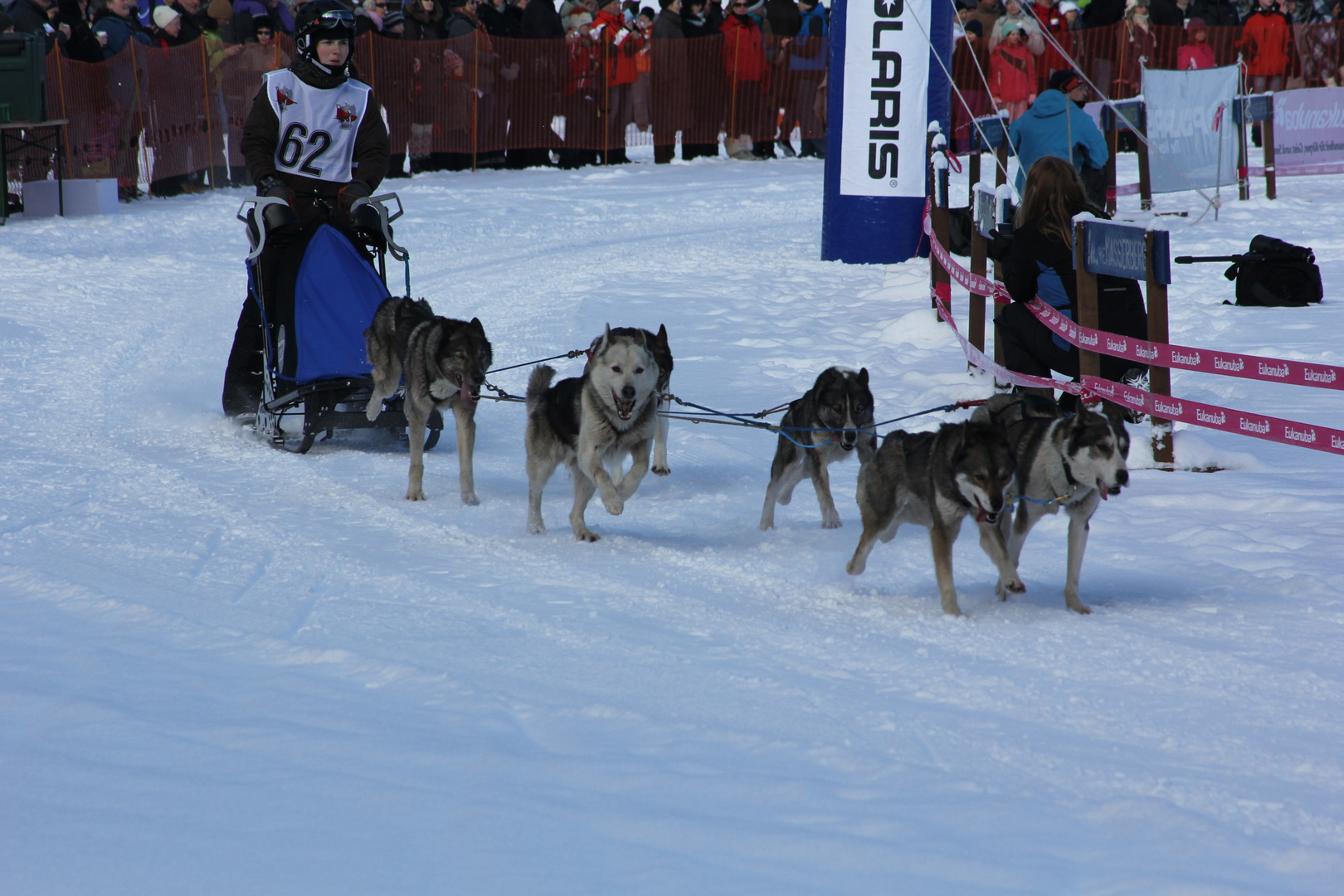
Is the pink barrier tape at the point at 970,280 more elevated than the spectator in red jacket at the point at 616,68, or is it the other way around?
the spectator in red jacket at the point at 616,68

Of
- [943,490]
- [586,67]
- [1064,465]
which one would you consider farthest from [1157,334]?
[586,67]

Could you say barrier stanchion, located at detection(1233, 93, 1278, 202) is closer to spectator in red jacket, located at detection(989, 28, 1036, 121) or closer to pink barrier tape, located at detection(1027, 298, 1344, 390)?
spectator in red jacket, located at detection(989, 28, 1036, 121)

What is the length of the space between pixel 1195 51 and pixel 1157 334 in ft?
45.3

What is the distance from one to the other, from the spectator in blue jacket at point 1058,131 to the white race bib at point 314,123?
558 centimetres

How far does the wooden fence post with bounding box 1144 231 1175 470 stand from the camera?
4.86 m

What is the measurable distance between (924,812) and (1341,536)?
8.64 feet

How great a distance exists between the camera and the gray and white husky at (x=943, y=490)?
3443mm

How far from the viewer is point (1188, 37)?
16.9 meters

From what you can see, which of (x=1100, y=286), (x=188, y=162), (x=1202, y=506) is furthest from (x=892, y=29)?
(x=188, y=162)

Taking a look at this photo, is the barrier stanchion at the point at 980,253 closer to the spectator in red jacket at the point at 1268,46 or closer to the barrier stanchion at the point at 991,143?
the barrier stanchion at the point at 991,143

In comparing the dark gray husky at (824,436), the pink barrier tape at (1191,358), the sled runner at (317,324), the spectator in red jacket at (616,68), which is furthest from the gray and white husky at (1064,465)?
the spectator in red jacket at (616,68)

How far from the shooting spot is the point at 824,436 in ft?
15.1

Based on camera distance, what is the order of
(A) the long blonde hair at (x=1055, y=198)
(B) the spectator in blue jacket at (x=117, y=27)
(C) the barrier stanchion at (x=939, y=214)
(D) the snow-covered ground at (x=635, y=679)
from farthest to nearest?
1. (B) the spectator in blue jacket at (x=117, y=27)
2. (C) the barrier stanchion at (x=939, y=214)
3. (A) the long blonde hair at (x=1055, y=198)
4. (D) the snow-covered ground at (x=635, y=679)

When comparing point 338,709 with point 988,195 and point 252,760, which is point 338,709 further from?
point 988,195
